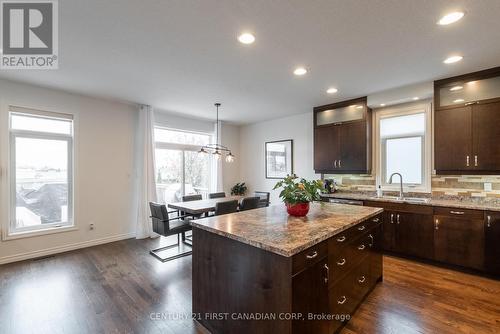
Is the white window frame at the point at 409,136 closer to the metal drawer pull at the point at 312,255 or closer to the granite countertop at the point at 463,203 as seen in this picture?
the granite countertop at the point at 463,203

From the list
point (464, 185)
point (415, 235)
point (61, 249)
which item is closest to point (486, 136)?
point (464, 185)

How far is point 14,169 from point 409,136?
252 inches

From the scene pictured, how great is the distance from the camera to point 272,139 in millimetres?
6051

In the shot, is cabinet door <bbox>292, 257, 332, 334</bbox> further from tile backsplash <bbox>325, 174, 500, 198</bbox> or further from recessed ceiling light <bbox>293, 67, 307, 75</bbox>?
tile backsplash <bbox>325, 174, 500, 198</bbox>

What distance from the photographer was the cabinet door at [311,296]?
1452 millimetres

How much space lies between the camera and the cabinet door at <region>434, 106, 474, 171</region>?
10.5ft

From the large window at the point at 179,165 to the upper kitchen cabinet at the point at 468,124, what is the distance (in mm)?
4730

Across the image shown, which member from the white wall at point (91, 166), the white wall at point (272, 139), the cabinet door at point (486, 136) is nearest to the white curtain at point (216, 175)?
the white wall at point (272, 139)

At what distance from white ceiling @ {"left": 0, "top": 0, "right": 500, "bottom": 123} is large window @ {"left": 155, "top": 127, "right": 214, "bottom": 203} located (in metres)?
1.59

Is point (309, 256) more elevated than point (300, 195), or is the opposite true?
point (300, 195)

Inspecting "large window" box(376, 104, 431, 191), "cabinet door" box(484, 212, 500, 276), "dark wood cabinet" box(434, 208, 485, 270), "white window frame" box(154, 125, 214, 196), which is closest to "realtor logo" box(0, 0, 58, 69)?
"white window frame" box(154, 125, 214, 196)

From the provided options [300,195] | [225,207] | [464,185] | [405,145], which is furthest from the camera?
[405,145]

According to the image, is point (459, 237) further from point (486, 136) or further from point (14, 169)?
point (14, 169)

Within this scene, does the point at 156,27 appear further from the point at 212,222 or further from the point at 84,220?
the point at 84,220
